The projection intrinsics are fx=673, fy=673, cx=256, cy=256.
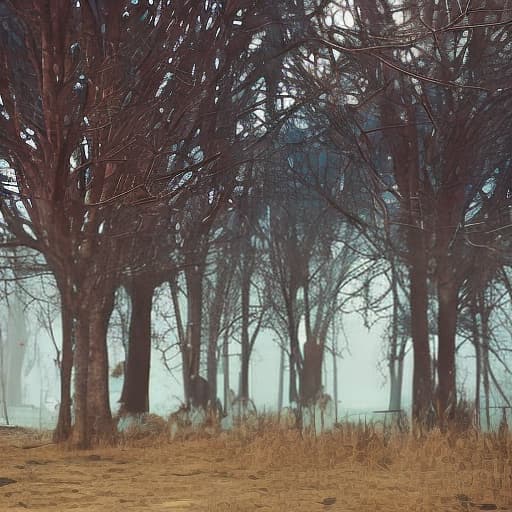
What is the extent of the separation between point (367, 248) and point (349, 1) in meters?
3.23

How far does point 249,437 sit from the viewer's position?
685 cm

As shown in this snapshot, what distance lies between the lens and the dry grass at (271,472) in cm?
416

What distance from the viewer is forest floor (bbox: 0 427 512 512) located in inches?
163

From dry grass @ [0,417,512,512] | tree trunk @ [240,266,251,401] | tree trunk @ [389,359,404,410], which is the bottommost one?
dry grass @ [0,417,512,512]

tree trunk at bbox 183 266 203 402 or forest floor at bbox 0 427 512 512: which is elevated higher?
tree trunk at bbox 183 266 203 402

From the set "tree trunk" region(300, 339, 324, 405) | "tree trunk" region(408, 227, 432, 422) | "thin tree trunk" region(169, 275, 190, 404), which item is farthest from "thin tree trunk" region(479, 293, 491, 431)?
"thin tree trunk" region(169, 275, 190, 404)

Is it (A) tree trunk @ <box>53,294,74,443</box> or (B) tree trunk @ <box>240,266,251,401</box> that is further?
(B) tree trunk @ <box>240,266,251,401</box>

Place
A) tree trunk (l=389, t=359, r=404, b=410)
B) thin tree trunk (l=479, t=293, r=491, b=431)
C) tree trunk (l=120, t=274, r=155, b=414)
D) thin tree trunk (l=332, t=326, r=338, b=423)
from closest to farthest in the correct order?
thin tree trunk (l=479, t=293, r=491, b=431) → tree trunk (l=389, t=359, r=404, b=410) → tree trunk (l=120, t=274, r=155, b=414) → thin tree trunk (l=332, t=326, r=338, b=423)

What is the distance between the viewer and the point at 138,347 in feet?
28.0

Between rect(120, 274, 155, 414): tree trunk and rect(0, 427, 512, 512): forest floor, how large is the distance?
4.63ft

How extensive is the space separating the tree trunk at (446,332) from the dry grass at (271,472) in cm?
101

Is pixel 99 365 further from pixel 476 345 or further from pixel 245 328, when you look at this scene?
pixel 476 345

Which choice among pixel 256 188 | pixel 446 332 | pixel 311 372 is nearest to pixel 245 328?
pixel 311 372

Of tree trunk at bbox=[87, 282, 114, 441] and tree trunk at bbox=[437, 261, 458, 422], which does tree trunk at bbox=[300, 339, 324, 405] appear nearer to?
tree trunk at bbox=[437, 261, 458, 422]
